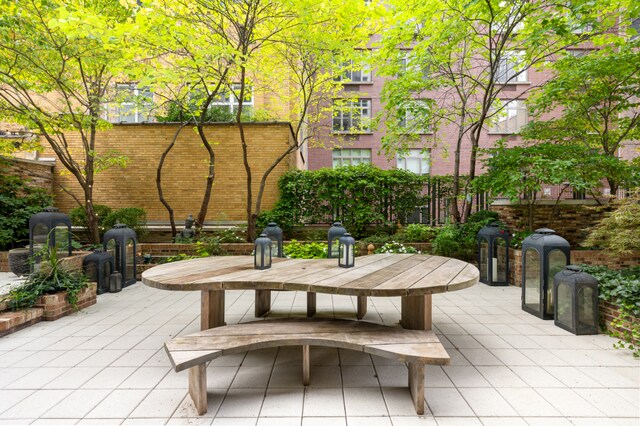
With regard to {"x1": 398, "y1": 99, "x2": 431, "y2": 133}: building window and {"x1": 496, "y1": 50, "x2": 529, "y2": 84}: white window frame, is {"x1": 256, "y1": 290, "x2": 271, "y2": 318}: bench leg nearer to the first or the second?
{"x1": 398, "y1": 99, "x2": 431, "y2": 133}: building window

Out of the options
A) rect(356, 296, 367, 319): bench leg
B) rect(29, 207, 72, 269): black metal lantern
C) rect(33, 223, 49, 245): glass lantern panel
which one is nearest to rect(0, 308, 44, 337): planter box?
rect(29, 207, 72, 269): black metal lantern

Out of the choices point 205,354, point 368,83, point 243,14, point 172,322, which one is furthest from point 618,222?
point 368,83

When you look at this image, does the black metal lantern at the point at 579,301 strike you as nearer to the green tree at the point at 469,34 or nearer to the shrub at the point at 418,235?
the shrub at the point at 418,235

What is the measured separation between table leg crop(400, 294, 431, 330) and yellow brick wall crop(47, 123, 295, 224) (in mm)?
5808

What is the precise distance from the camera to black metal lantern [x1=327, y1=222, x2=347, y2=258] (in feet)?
12.3

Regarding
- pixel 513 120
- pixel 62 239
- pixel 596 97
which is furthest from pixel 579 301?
pixel 513 120

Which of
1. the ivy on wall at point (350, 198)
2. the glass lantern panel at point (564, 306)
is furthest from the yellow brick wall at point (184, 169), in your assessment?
the glass lantern panel at point (564, 306)

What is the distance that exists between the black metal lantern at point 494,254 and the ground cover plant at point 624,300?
77.4 inches

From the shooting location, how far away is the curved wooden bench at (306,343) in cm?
191

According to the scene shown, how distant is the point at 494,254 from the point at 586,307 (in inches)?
94.1

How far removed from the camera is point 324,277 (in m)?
2.62

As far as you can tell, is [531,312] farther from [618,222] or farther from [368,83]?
[368,83]

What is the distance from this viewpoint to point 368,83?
15.9 meters

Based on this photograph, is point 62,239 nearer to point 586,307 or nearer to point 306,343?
point 306,343
